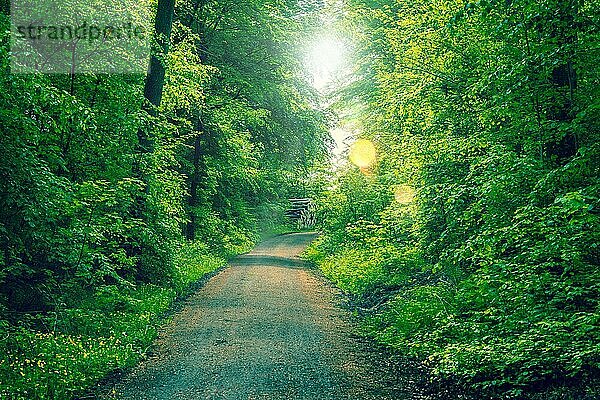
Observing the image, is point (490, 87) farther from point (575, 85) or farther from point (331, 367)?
point (331, 367)

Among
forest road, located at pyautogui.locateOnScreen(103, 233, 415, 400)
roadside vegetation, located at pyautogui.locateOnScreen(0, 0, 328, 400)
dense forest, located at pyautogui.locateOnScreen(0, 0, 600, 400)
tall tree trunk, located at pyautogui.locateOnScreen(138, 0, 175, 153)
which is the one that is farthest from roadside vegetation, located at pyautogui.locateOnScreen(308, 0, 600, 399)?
tall tree trunk, located at pyautogui.locateOnScreen(138, 0, 175, 153)

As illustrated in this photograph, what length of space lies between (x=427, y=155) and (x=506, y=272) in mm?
3995

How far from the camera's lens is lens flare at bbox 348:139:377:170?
2177cm

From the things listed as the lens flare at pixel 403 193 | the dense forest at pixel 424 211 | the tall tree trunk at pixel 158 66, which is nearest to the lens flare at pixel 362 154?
the dense forest at pixel 424 211

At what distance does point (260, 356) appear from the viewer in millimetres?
8836

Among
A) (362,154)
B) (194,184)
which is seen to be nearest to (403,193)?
(362,154)

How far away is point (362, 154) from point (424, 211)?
11.5m

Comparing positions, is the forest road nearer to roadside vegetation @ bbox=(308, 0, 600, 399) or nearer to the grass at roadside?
the grass at roadside

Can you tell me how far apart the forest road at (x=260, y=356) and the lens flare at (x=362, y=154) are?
7975 millimetres

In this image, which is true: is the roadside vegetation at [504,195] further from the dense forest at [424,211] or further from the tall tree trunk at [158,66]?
the tall tree trunk at [158,66]

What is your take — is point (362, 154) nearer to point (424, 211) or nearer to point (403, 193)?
point (403, 193)

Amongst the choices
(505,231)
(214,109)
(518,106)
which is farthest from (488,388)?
(214,109)

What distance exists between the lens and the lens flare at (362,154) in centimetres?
2177

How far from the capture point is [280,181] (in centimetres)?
3478
